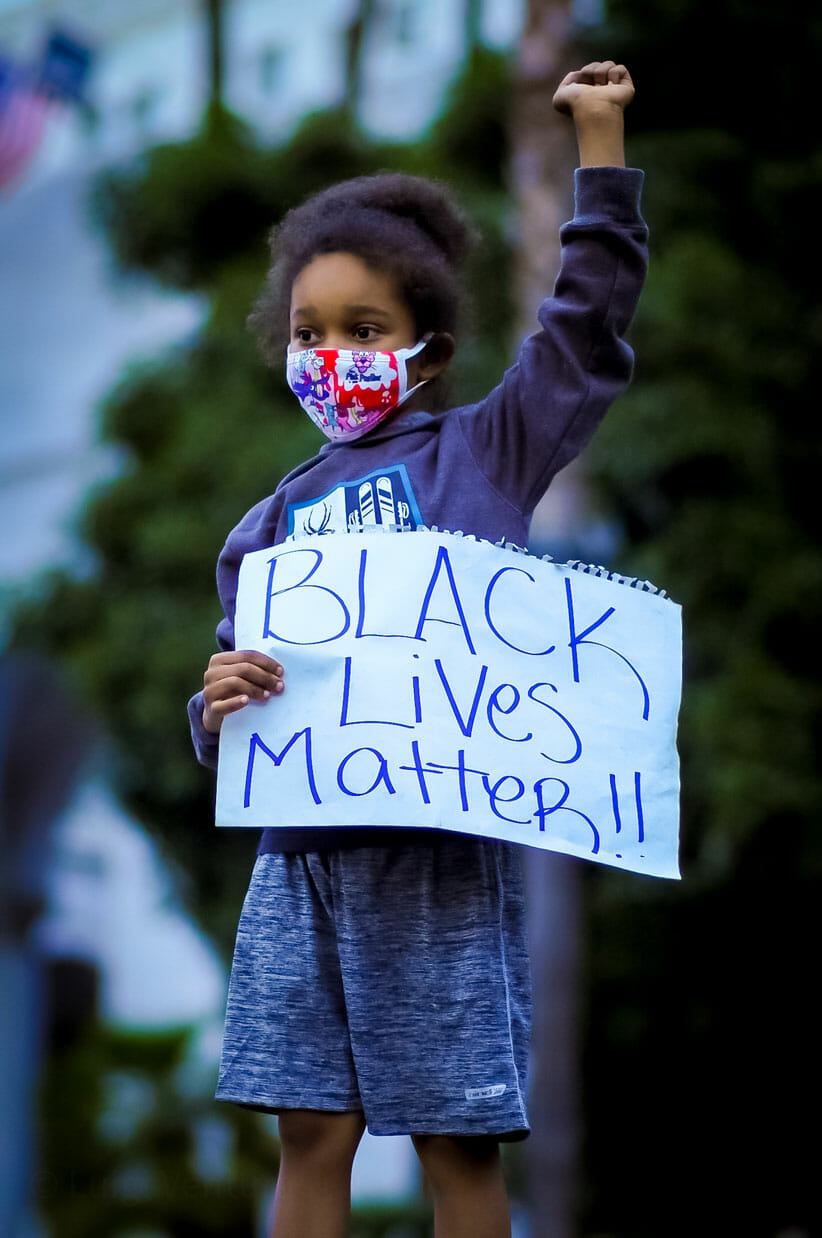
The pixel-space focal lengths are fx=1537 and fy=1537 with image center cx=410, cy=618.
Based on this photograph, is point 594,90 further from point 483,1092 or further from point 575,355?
point 483,1092

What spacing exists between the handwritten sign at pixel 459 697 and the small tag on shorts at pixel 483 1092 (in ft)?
0.93

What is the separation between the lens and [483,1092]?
1.77m

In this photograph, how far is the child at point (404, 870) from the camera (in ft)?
5.87

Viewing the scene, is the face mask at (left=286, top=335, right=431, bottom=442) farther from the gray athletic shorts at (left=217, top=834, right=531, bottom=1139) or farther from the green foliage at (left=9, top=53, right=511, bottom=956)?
the green foliage at (left=9, top=53, right=511, bottom=956)

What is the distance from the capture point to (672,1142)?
8.09 metres

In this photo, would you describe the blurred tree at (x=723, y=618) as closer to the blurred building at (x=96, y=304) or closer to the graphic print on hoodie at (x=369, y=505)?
the blurred building at (x=96, y=304)

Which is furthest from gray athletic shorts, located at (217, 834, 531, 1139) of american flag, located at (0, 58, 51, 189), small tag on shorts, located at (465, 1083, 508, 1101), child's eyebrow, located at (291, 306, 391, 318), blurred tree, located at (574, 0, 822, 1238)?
american flag, located at (0, 58, 51, 189)

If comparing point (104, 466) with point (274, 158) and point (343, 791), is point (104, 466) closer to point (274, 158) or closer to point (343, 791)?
point (274, 158)

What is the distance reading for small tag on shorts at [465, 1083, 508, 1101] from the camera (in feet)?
5.79

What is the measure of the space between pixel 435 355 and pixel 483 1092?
94cm

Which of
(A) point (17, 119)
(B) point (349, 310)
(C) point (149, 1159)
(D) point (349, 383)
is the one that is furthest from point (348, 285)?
(A) point (17, 119)

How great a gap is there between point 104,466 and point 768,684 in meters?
6.19

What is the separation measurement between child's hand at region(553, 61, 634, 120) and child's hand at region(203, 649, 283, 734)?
767 millimetres

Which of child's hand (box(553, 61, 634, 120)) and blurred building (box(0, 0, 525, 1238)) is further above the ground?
blurred building (box(0, 0, 525, 1238))
